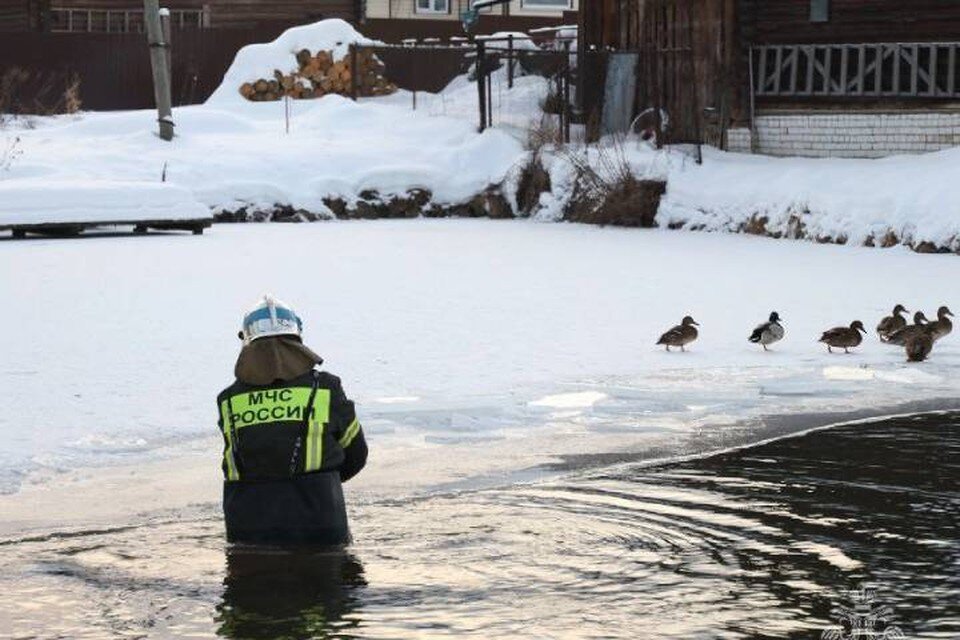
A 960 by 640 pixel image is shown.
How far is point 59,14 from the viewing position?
160ft

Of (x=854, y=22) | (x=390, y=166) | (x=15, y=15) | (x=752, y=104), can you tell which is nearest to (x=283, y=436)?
(x=854, y=22)

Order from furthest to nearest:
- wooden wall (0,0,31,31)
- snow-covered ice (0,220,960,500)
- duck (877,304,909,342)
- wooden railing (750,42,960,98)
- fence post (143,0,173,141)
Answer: wooden wall (0,0,31,31) → fence post (143,0,173,141) → wooden railing (750,42,960,98) → duck (877,304,909,342) → snow-covered ice (0,220,960,500)

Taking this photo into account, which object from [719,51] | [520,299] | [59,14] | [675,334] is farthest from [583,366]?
[59,14]

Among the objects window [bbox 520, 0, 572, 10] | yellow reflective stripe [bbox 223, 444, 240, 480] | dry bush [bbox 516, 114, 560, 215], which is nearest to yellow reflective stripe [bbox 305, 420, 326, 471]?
yellow reflective stripe [bbox 223, 444, 240, 480]

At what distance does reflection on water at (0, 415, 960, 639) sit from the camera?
796 centimetres

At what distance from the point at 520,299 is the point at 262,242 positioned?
809cm

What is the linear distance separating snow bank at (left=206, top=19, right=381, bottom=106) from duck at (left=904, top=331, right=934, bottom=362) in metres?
25.4

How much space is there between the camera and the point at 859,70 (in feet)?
101

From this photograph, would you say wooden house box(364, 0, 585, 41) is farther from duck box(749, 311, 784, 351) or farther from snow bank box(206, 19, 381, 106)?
duck box(749, 311, 784, 351)

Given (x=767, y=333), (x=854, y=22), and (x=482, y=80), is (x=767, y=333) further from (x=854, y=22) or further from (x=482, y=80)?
(x=482, y=80)

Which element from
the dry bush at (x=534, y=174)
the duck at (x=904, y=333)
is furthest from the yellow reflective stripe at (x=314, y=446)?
the dry bush at (x=534, y=174)

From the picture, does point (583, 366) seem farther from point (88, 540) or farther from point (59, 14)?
point (59, 14)

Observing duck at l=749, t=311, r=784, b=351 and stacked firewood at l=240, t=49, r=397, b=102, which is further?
stacked firewood at l=240, t=49, r=397, b=102

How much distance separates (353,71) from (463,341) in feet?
76.4
